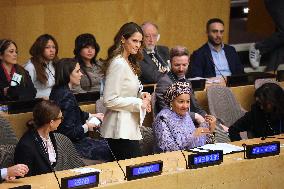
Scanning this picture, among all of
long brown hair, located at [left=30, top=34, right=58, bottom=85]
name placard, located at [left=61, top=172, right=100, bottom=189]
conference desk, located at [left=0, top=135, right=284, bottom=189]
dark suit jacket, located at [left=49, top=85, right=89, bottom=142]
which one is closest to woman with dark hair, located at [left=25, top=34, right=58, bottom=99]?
long brown hair, located at [left=30, top=34, right=58, bottom=85]

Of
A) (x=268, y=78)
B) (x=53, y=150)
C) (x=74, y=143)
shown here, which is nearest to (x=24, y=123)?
(x=74, y=143)

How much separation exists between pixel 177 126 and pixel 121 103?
0.50 m

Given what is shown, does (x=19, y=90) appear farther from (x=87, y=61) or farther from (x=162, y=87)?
(x=162, y=87)

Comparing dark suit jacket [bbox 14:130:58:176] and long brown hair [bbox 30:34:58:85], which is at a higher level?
long brown hair [bbox 30:34:58:85]

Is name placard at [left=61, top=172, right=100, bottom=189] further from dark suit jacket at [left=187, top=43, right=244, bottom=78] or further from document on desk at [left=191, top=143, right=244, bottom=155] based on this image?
dark suit jacket at [left=187, top=43, right=244, bottom=78]

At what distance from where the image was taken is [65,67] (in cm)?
650

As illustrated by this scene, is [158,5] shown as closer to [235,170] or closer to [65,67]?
[65,67]

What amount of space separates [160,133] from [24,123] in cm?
128

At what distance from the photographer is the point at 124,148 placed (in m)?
6.12

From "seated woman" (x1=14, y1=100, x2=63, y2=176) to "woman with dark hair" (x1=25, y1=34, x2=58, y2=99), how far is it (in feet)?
6.58

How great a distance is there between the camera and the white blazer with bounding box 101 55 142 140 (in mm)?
5988

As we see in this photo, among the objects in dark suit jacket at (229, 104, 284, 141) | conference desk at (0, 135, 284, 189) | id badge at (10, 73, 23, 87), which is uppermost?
id badge at (10, 73, 23, 87)

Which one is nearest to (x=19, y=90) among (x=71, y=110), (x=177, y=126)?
(x=71, y=110)

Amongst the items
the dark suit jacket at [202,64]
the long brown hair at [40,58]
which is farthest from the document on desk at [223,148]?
the dark suit jacket at [202,64]
